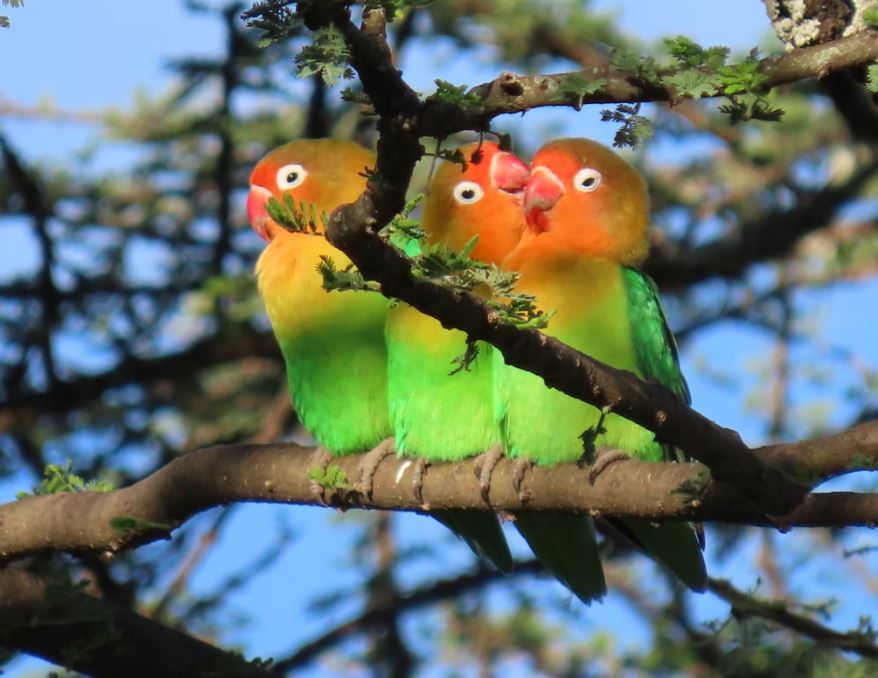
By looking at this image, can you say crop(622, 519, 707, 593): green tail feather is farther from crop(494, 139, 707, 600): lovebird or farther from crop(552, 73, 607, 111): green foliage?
crop(552, 73, 607, 111): green foliage

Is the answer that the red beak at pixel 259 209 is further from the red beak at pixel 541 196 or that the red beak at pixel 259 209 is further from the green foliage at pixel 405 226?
the green foliage at pixel 405 226

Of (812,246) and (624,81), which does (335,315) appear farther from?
(812,246)

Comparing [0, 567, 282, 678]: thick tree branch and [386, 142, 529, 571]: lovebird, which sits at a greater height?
[386, 142, 529, 571]: lovebird

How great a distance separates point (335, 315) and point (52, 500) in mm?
1092

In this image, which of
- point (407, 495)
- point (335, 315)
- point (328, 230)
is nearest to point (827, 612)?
point (407, 495)

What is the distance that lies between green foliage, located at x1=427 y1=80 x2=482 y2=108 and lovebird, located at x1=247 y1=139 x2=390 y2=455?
80.4 inches

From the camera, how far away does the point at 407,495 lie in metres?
3.66

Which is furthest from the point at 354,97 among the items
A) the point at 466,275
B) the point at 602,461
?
the point at 602,461

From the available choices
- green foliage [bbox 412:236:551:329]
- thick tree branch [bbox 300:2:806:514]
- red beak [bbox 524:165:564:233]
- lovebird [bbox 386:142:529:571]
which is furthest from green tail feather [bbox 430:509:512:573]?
green foliage [bbox 412:236:551:329]

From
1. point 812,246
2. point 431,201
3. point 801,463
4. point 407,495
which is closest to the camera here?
point 801,463

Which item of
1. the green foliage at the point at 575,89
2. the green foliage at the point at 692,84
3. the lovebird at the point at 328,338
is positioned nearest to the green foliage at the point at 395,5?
the green foliage at the point at 575,89

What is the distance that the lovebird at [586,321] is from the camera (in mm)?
3875

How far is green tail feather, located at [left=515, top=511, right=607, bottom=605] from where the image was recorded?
4.23 meters

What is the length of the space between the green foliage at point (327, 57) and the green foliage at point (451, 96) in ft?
0.50
